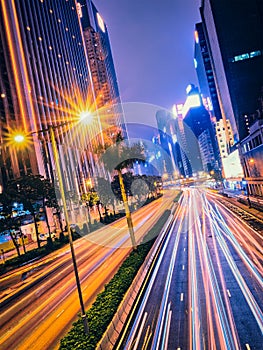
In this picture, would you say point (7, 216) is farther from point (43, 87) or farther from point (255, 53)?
point (255, 53)

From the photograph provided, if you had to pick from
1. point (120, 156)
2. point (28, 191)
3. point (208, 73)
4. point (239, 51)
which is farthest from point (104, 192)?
point (208, 73)

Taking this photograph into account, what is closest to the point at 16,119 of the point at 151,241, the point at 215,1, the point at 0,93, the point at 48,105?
the point at 0,93

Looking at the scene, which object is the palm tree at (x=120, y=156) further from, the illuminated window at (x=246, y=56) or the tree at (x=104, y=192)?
the illuminated window at (x=246, y=56)

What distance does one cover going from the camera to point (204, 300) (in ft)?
60.5

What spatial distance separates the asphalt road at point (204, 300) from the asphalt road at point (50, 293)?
4.74 metres

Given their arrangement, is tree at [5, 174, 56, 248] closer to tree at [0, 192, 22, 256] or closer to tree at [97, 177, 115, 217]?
tree at [0, 192, 22, 256]

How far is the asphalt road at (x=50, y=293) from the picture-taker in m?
16.9

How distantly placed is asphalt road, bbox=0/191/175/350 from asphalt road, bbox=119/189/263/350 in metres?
4.74

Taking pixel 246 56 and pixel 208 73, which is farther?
pixel 208 73

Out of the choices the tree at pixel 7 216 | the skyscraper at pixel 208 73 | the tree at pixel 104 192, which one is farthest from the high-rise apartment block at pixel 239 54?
the tree at pixel 7 216

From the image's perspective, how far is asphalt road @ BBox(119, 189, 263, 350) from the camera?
14109mm

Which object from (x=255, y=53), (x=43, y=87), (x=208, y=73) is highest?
(x=208, y=73)

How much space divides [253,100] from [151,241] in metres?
102

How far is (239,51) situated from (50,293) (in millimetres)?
126644
